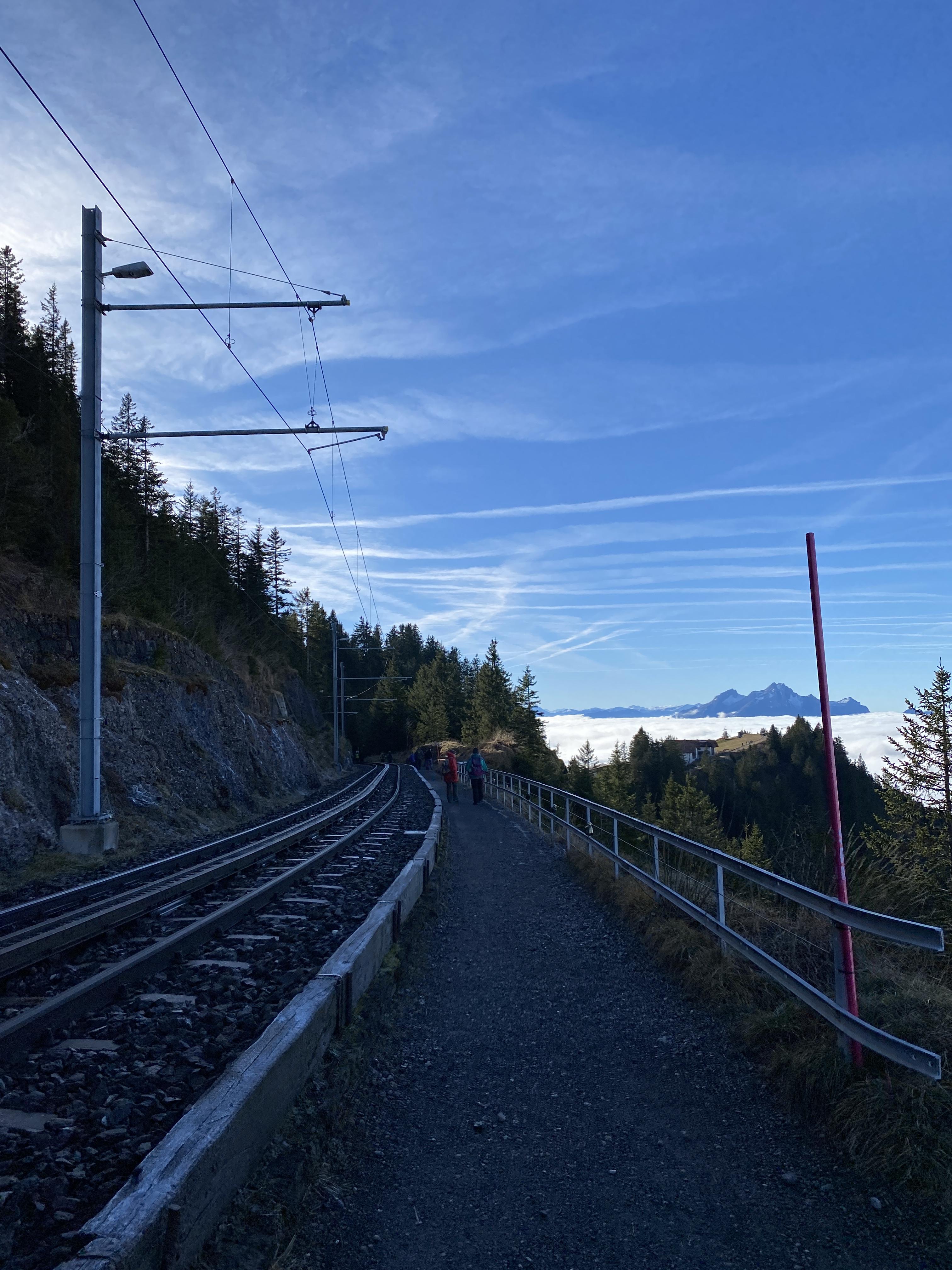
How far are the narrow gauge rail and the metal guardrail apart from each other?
3.16 m

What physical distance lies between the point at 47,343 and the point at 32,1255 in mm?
55460

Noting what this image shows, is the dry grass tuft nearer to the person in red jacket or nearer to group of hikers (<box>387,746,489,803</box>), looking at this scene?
group of hikers (<box>387,746,489,803</box>)

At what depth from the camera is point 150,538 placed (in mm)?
48438

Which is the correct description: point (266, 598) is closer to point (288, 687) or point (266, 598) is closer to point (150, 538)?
point (288, 687)

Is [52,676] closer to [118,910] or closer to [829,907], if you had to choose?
[118,910]

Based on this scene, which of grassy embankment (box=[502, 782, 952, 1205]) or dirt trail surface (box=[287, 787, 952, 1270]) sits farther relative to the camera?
grassy embankment (box=[502, 782, 952, 1205])

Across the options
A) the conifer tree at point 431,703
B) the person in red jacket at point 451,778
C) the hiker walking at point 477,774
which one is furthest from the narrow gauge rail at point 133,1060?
the conifer tree at point 431,703

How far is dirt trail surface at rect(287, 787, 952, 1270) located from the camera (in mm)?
3205

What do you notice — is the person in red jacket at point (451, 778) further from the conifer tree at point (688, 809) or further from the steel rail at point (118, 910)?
the steel rail at point (118, 910)

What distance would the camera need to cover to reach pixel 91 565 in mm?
13617

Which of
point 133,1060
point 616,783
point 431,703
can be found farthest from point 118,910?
point 431,703

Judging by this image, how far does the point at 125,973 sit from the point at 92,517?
9.64 m

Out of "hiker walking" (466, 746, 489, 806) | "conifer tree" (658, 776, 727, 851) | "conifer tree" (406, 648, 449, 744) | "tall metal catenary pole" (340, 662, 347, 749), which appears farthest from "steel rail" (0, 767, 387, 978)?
"conifer tree" (406, 648, 449, 744)

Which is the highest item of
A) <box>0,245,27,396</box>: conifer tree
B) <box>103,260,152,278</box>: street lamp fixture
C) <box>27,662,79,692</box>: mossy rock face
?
<box>0,245,27,396</box>: conifer tree
